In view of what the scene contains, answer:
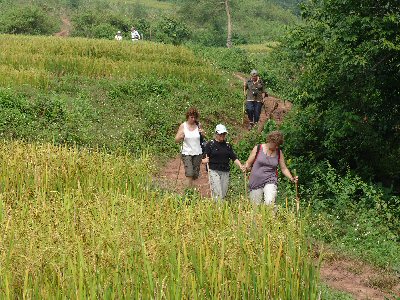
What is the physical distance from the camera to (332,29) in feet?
42.2

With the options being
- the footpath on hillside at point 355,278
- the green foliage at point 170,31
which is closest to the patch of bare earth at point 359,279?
the footpath on hillside at point 355,278

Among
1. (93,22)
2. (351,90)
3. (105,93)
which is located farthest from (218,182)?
(93,22)

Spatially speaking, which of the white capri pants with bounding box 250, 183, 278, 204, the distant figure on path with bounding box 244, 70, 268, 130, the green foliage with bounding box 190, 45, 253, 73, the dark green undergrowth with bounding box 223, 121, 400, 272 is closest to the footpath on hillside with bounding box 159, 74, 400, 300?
the dark green undergrowth with bounding box 223, 121, 400, 272

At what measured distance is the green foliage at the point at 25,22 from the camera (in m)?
→ 46.8

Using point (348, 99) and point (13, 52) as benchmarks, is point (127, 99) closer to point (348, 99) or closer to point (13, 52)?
point (13, 52)

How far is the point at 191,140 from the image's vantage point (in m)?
11.0

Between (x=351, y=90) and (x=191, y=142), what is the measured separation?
12.0 feet

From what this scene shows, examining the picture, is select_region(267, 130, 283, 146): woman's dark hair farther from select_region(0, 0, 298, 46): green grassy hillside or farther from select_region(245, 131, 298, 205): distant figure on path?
select_region(0, 0, 298, 46): green grassy hillside

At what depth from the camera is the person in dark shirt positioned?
10.1 meters

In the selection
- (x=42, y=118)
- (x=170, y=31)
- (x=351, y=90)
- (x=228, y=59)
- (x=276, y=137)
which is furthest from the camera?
(x=170, y=31)

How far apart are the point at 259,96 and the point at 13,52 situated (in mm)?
10430

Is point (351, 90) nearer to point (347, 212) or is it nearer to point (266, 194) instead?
point (347, 212)

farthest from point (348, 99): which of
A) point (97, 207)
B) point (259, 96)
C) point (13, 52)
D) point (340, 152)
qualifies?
point (13, 52)

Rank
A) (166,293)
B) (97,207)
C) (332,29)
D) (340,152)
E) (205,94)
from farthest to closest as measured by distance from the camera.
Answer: (205,94) → (340,152) → (332,29) → (97,207) → (166,293)
